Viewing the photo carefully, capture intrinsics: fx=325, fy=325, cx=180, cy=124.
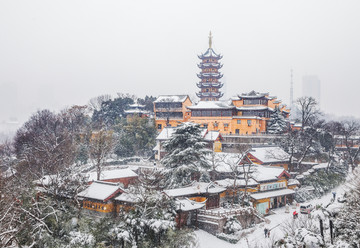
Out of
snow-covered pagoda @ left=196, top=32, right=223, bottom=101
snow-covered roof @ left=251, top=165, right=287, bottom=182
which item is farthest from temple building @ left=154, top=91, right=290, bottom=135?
snow-covered pagoda @ left=196, top=32, right=223, bottom=101

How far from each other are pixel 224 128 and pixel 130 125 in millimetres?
12362

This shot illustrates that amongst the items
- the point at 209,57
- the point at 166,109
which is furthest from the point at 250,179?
the point at 209,57

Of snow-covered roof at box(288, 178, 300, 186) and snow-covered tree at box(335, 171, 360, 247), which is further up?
snow-covered tree at box(335, 171, 360, 247)

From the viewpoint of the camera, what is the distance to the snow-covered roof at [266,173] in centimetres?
2674

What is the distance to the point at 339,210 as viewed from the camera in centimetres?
1227

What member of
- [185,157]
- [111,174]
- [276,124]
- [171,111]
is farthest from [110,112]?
[185,157]

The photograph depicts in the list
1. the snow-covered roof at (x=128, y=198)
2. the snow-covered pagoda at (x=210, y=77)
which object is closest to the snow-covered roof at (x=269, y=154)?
the snow-covered roof at (x=128, y=198)

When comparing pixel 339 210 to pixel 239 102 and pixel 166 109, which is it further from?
pixel 166 109

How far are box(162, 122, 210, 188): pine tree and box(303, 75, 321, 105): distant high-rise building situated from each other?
17158cm

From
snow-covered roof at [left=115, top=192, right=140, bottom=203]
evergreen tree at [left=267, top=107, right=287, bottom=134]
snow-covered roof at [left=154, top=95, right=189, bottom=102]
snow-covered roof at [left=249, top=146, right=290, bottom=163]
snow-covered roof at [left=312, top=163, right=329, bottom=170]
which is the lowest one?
snow-covered roof at [left=115, top=192, right=140, bottom=203]

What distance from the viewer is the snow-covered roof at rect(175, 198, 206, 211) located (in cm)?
1989

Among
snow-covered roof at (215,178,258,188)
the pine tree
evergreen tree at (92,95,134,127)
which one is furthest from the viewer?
evergreen tree at (92,95,134,127)

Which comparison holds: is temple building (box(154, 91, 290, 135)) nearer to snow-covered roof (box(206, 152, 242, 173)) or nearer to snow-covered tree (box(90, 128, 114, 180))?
snow-covered tree (box(90, 128, 114, 180))

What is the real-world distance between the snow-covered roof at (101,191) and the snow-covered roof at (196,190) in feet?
11.2
